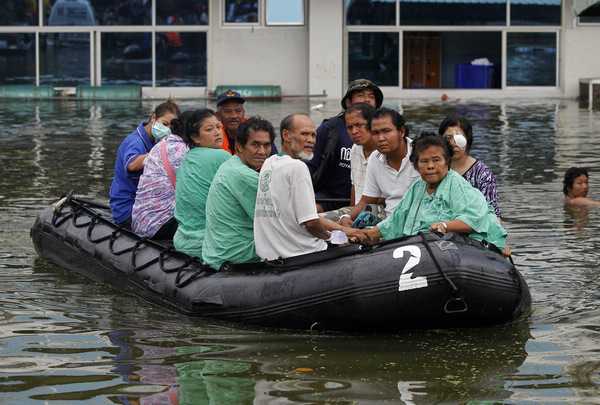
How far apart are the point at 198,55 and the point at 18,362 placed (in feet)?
75.0

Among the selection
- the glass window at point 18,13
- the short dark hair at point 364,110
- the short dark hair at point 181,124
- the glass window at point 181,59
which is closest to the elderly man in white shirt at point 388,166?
the short dark hair at point 364,110

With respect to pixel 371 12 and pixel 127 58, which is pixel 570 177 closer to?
pixel 371 12

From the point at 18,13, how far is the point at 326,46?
28.4ft

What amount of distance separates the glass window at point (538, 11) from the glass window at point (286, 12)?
5.84m

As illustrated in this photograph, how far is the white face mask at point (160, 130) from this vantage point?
342 inches

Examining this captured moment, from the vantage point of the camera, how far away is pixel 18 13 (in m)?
28.0

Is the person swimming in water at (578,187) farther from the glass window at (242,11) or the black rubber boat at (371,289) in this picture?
the glass window at (242,11)

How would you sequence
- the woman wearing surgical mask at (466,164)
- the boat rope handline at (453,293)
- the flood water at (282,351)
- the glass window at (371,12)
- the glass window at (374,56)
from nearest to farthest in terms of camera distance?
the flood water at (282,351), the boat rope handline at (453,293), the woman wearing surgical mask at (466,164), the glass window at (371,12), the glass window at (374,56)

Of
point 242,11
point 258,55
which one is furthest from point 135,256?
point 242,11

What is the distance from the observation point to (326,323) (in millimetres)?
6445

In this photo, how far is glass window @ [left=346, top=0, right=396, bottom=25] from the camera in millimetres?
27562

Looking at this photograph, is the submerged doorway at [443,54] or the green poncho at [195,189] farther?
the submerged doorway at [443,54]

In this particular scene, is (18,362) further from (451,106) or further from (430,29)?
(430,29)

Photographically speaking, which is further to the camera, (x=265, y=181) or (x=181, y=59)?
(x=181, y=59)
